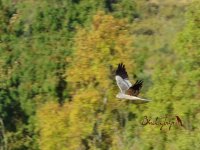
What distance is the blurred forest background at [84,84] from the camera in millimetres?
43844

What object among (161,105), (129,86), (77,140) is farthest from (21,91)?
(129,86)

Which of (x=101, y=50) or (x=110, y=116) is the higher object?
(x=101, y=50)

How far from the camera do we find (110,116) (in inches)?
1893

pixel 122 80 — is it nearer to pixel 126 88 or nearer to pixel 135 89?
pixel 126 88

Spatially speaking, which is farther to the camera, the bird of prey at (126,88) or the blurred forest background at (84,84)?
Answer: the blurred forest background at (84,84)

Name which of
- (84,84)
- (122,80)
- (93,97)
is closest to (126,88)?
(122,80)

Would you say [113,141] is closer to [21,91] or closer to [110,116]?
[110,116]

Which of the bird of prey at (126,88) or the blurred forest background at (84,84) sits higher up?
the bird of prey at (126,88)

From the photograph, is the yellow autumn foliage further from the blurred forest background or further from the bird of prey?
the bird of prey

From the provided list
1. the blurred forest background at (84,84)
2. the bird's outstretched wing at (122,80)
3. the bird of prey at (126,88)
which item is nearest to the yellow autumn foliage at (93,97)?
the blurred forest background at (84,84)

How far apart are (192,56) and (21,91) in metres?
17.6

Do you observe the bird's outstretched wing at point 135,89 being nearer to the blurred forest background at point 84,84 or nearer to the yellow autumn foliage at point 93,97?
the blurred forest background at point 84,84

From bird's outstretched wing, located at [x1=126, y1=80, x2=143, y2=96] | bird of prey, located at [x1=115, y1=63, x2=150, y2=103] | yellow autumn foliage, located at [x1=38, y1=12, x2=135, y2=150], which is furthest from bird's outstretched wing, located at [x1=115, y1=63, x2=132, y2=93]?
yellow autumn foliage, located at [x1=38, y1=12, x2=135, y2=150]

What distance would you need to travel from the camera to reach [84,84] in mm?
49625
